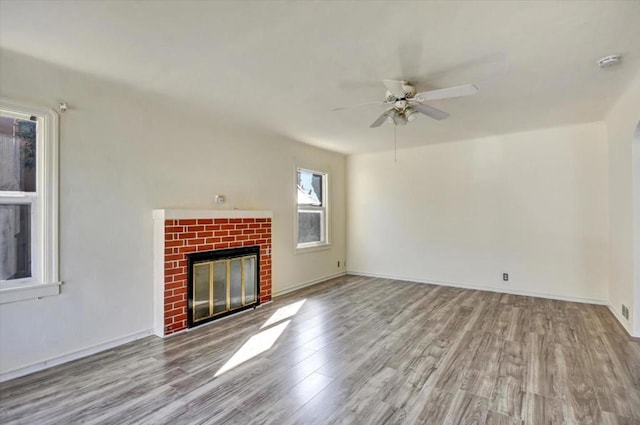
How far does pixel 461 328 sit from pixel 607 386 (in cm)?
131

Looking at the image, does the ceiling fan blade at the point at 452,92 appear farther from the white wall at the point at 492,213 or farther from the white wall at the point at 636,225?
the white wall at the point at 492,213

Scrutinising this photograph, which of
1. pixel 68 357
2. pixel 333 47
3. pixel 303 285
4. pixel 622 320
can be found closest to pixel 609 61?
pixel 333 47

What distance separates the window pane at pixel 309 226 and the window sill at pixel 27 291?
3.45 m

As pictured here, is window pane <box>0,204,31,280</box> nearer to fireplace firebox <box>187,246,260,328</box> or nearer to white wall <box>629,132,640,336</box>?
fireplace firebox <box>187,246,260,328</box>

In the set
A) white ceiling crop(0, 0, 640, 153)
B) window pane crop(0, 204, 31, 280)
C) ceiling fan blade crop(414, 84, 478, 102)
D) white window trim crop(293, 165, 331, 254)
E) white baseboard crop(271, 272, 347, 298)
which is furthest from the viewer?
white window trim crop(293, 165, 331, 254)

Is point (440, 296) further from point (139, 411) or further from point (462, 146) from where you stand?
point (139, 411)

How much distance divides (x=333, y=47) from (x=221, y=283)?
2.93 metres

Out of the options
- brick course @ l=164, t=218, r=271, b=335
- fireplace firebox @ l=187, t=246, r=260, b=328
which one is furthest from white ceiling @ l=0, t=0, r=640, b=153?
fireplace firebox @ l=187, t=246, r=260, b=328

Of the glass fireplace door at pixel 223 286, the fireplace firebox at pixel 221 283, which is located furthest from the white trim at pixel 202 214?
the glass fireplace door at pixel 223 286

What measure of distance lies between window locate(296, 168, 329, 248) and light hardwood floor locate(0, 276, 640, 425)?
2006 millimetres

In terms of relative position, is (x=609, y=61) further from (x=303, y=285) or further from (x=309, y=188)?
(x=303, y=285)

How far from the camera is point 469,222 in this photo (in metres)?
5.30

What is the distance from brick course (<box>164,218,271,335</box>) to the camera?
3.32 metres

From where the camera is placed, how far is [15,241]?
100 inches
